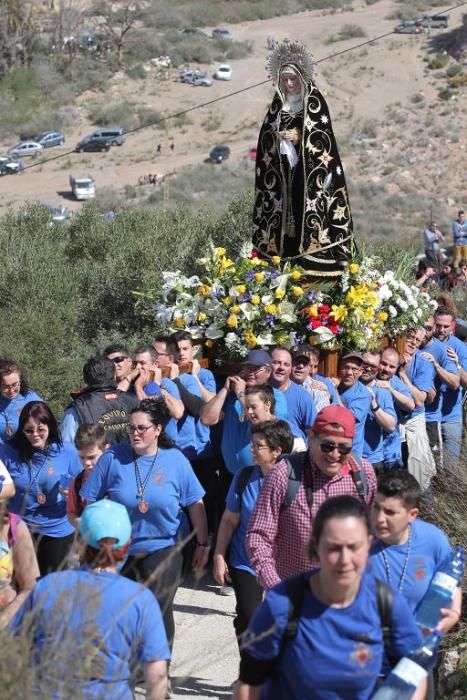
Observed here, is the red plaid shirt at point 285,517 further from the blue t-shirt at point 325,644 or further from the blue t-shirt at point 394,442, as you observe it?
the blue t-shirt at point 394,442

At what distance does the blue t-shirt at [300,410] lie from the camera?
727 centimetres

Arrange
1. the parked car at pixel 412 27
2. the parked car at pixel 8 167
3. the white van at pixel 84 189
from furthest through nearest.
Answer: the parked car at pixel 412 27 → the parked car at pixel 8 167 → the white van at pixel 84 189

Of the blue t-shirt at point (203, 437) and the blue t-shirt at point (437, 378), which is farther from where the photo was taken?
the blue t-shirt at point (437, 378)

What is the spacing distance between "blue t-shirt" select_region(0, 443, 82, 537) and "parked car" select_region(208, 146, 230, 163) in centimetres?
4403

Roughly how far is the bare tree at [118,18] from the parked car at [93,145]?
44.0ft

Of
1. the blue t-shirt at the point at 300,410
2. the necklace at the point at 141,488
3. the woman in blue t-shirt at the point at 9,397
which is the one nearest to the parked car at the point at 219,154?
the woman in blue t-shirt at the point at 9,397

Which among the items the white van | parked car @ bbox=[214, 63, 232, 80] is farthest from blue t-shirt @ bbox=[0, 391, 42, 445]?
parked car @ bbox=[214, 63, 232, 80]

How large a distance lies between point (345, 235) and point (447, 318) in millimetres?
1364

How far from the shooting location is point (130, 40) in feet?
222

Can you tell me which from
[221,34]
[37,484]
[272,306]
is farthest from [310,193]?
[221,34]

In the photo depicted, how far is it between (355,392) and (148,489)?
8.42 feet

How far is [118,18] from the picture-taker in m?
70.8

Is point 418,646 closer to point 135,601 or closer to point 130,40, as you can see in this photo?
point 135,601

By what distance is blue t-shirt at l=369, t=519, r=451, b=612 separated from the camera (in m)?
4.72
